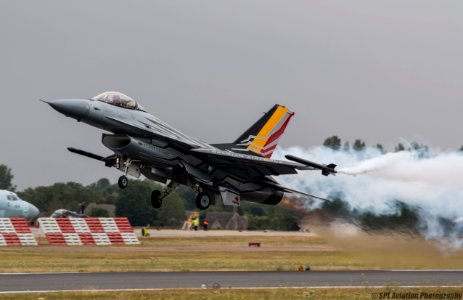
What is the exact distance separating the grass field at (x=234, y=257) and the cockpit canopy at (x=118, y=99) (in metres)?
9.10

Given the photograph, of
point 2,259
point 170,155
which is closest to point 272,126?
point 170,155

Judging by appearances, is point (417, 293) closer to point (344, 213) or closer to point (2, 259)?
point (344, 213)

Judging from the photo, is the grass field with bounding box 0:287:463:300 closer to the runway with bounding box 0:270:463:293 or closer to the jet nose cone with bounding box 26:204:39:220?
the runway with bounding box 0:270:463:293

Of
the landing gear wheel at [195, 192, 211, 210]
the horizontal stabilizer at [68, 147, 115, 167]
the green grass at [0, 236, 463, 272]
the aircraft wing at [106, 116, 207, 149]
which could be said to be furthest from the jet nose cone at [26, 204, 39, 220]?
the landing gear wheel at [195, 192, 211, 210]

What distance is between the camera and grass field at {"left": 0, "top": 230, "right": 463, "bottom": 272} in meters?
41.1

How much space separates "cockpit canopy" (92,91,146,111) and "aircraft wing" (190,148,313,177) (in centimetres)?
334

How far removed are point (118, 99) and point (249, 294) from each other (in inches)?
428

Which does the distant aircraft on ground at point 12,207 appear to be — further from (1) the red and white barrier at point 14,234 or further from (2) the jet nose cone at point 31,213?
(1) the red and white barrier at point 14,234

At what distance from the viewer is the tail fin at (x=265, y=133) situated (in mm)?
41406

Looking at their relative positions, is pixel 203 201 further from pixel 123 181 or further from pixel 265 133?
pixel 265 133

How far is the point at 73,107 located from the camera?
34062mm

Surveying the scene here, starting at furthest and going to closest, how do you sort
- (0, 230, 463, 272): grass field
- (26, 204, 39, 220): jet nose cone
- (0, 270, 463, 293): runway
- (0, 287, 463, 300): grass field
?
(26, 204, 39, 220): jet nose cone → (0, 230, 463, 272): grass field → (0, 270, 463, 293): runway → (0, 287, 463, 300): grass field

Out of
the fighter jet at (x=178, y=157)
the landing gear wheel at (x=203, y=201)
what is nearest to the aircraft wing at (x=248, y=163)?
the fighter jet at (x=178, y=157)

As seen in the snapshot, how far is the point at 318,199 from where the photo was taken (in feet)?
137
